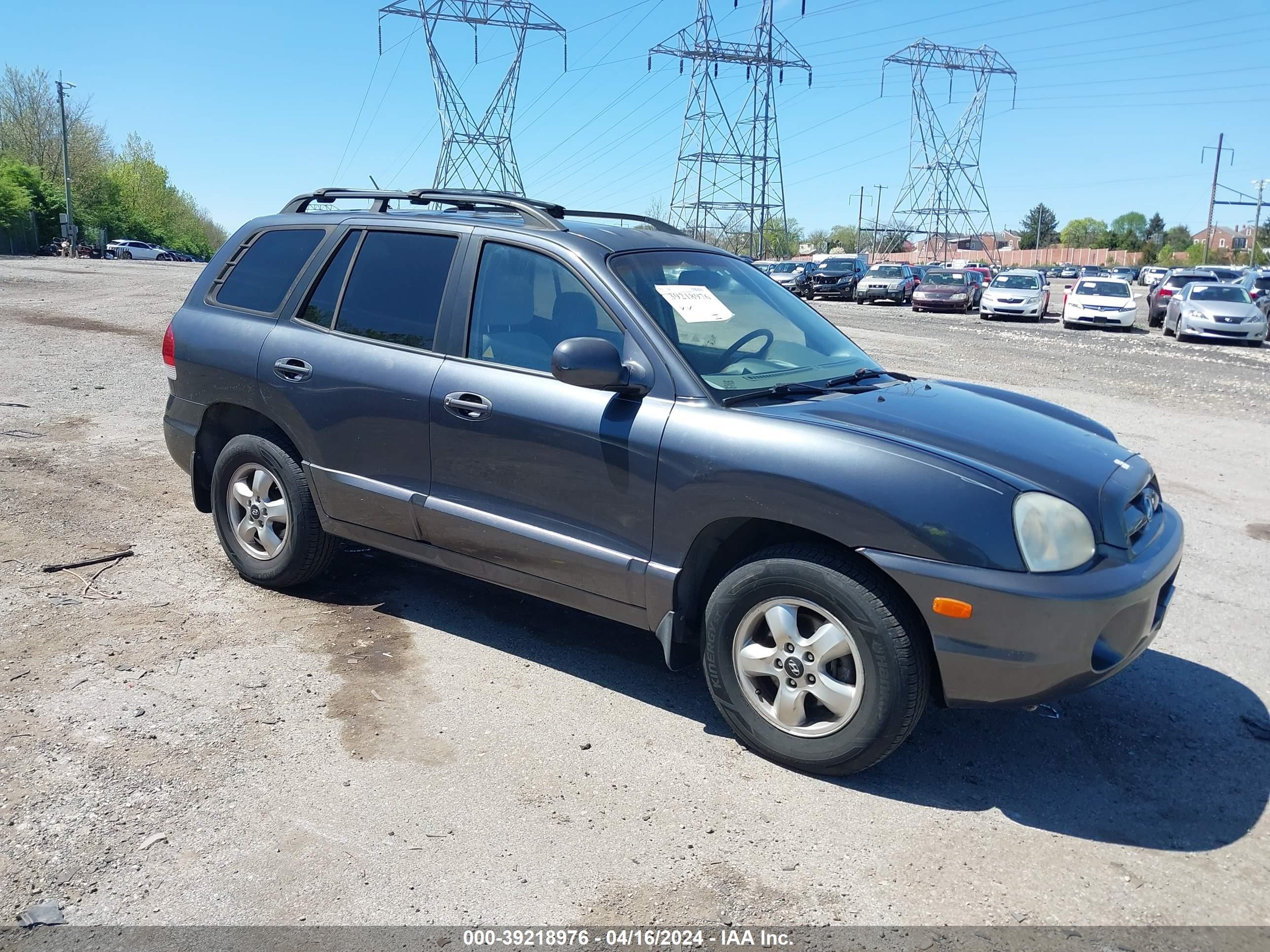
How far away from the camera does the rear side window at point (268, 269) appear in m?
5.12

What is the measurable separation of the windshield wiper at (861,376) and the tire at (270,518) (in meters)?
2.53

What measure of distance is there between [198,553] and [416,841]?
10.6ft

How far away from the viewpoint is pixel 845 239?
156 metres

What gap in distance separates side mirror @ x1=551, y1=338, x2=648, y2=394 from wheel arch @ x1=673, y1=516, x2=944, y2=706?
0.66 metres

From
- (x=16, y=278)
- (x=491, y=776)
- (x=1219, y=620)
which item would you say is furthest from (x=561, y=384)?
(x=16, y=278)

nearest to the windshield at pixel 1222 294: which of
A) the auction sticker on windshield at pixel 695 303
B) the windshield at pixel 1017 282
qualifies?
the windshield at pixel 1017 282

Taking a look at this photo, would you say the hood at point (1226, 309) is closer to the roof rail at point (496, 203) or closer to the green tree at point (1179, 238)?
the roof rail at point (496, 203)

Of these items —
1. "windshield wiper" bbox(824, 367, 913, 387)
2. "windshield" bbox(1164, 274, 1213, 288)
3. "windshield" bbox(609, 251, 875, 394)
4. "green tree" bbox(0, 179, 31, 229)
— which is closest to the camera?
"windshield" bbox(609, 251, 875, 394)

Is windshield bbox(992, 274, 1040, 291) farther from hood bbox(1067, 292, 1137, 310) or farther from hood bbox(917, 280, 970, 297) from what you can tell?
hood bbox(917, 280, 970, 297)

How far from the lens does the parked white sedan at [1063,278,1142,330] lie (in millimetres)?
27375

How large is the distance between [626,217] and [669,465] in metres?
2.15

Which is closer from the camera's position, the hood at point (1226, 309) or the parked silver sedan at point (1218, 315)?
the parked silver sedan at point (1218, 315)

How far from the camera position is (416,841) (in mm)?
3141

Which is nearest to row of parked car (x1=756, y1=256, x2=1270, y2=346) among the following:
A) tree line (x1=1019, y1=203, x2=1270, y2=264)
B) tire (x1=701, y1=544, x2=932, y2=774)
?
tire (x1=701, y1=544, x2=932, y2=774)
